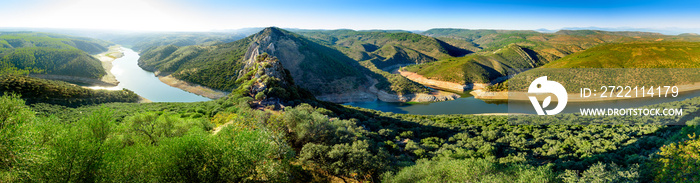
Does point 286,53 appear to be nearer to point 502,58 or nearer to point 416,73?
point 416,73

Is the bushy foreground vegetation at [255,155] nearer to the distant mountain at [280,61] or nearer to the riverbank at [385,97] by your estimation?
the riverbank at [385,97]

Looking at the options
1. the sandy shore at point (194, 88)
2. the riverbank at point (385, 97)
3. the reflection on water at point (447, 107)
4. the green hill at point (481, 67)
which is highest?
the green hill at point (481, 67)

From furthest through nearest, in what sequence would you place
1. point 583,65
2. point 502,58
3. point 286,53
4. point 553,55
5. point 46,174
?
point 553,55, point 502,58, point 286,53, point 583,65, point 46,174

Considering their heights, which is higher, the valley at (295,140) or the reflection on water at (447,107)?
the valley at (295,140)

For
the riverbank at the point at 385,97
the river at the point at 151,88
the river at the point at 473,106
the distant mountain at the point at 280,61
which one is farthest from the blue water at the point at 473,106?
the river at the point at 151,88

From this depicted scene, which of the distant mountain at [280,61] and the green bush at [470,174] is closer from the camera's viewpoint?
the green bush at [470,174]

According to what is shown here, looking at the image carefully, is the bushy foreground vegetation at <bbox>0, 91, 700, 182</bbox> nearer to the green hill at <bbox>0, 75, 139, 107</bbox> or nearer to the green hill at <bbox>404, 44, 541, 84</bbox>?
the green hill at <bbox>0, 75, 139, 107</bbox>

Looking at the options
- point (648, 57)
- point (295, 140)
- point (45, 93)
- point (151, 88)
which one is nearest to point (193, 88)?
point (151, 88)

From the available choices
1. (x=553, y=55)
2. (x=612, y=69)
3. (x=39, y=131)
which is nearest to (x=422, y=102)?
(x=612, y=69)
